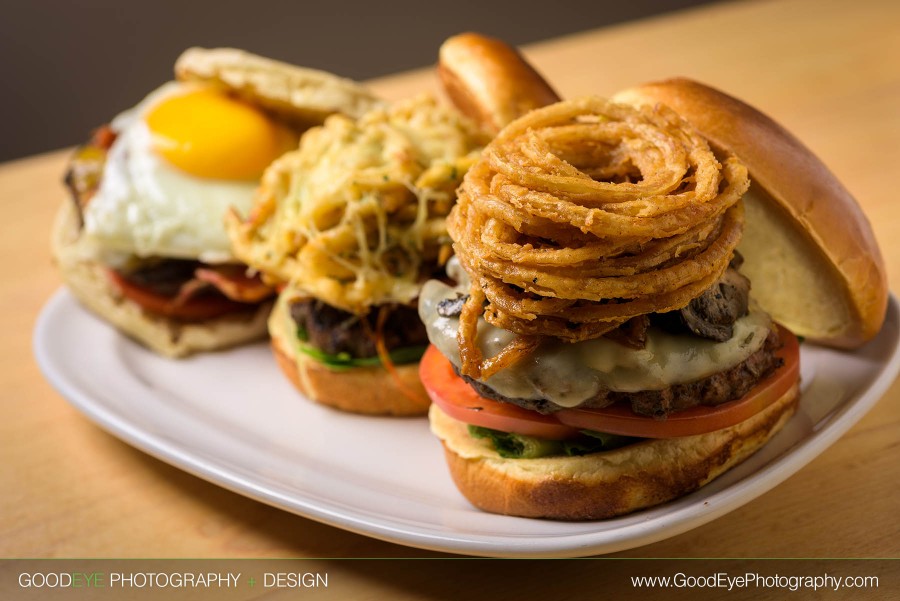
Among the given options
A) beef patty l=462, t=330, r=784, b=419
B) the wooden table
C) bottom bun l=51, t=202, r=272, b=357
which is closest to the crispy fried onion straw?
beef patty l=462, t=330, r=784, b=419

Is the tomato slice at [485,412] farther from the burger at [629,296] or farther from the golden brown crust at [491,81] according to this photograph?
the golden brown crust at [491,81]

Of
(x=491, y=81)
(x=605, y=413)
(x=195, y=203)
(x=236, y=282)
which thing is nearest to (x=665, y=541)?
(x=605, y=413)

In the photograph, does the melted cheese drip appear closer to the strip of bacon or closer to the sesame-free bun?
the sesame-free bun

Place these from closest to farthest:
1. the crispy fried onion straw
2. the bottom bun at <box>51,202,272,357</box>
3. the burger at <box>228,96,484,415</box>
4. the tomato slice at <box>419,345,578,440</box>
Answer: the crispy fried onion straw
the tomato slice at <box>419,345,578,440</box>
the burger at <box>228,96,484,415</box>
the bottom bun at <box>51,202,272,357</box>

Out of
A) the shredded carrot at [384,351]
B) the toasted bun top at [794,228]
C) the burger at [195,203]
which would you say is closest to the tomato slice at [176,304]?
the burger at [195,203]

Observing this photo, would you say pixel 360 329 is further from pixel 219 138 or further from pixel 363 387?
pixel 219 138

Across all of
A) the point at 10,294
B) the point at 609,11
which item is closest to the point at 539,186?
the point at 10,294
